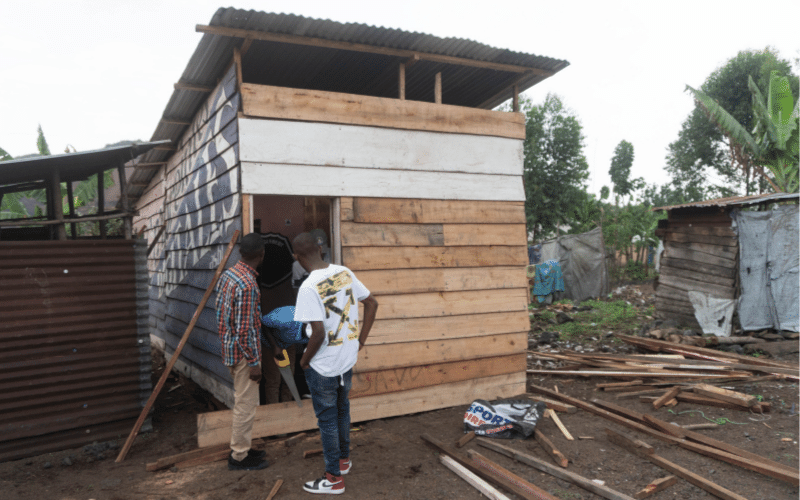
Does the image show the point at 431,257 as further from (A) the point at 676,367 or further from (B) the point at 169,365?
(A) the point at 676,367

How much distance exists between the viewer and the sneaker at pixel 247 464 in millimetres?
4160

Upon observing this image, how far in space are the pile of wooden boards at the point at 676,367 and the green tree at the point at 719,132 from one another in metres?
16.8

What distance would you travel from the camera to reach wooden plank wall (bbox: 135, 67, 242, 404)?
5090mm

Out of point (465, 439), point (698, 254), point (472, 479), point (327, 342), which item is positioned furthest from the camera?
point (698, 254)

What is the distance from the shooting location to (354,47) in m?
5.12

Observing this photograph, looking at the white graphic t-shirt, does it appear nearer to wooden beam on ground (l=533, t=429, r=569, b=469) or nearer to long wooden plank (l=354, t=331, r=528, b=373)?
long wooden plank (l=354, t=331, r=528, b=373)

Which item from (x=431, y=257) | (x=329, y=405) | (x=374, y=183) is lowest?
(x=329, y=405)

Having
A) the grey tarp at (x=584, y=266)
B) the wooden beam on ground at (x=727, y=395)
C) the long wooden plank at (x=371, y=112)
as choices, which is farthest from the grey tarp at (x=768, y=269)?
the long wooden plank at (x=371, y=112)

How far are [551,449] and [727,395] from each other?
278 cm

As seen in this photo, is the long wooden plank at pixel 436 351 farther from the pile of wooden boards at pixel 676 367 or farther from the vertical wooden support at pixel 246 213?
the vertical wooden support at pixel 246 213

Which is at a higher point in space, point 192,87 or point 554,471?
point 192,87

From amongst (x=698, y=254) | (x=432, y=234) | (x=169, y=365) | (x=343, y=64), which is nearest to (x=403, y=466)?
(x=169, y=365)

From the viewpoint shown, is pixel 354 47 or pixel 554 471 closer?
pixel 554 471

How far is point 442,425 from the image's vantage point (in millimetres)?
5191
